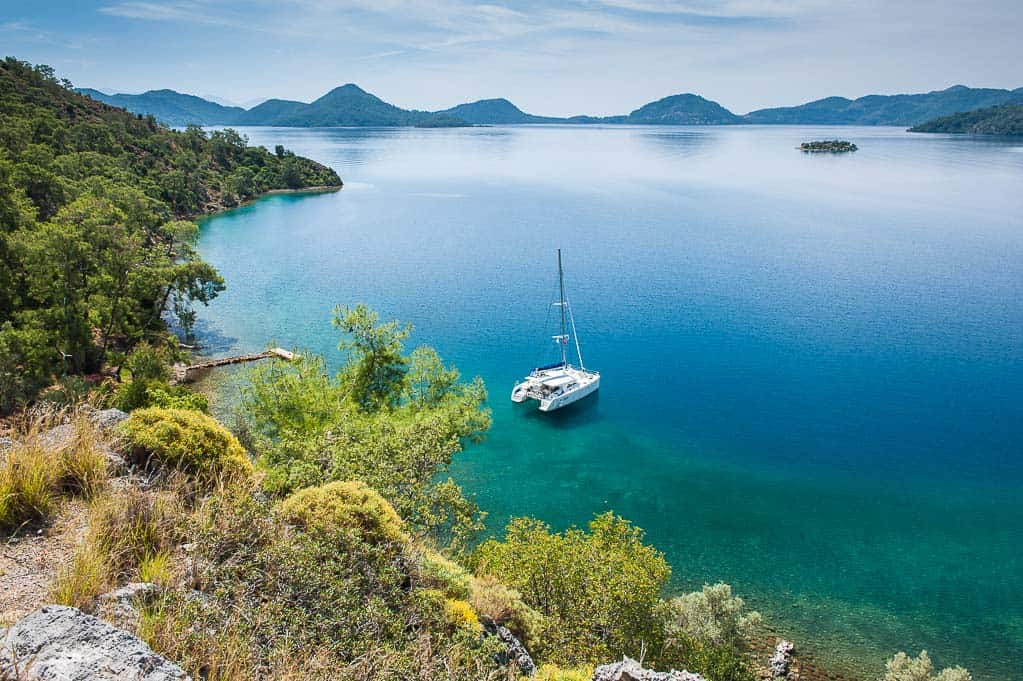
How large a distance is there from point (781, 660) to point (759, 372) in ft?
90.6

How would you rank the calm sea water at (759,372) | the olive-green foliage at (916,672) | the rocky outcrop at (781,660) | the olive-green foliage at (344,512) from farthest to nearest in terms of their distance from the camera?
the calm sea water at (759,372)
the rocky outcrop at (781,660)
the olive-green foliage at (916,672)
the olive-green foliage at (344,512)

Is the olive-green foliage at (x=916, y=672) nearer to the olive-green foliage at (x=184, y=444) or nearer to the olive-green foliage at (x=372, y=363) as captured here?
the olive-green foliage at (x=184, y=444)

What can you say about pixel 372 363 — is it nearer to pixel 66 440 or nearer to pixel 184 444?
pixel 184 444

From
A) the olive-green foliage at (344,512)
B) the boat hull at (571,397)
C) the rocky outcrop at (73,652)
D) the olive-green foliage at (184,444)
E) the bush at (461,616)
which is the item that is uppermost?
the rocky outcrop at (73,652)

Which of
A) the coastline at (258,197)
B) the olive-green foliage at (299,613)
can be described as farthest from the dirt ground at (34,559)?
the coastline at (258,197)

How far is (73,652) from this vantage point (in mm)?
5809

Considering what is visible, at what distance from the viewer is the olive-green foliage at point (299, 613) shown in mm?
6676

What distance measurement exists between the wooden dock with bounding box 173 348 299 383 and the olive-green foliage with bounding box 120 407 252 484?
3068 cm

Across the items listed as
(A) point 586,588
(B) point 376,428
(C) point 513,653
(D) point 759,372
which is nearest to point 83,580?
(C) point 513,653

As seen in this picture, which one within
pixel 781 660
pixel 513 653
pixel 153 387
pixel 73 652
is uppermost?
pixel 73 652

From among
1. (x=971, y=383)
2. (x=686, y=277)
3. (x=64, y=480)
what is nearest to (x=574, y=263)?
(x=686, y=277)

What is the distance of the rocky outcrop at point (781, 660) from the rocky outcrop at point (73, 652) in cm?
2037

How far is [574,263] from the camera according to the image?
71.4 metres

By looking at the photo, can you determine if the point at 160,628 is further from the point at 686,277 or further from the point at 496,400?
the point at 686,277
